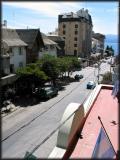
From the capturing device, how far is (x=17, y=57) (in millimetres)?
50031

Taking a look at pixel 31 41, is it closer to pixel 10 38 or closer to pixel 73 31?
pixel 10 38

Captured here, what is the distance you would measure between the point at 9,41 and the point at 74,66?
27009 mm

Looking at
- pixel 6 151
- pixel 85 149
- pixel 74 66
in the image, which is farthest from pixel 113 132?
pixel 74 66

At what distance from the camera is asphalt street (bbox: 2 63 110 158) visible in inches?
995

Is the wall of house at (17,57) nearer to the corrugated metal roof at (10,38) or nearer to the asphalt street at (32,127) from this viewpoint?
the corrugated metal roof at (10,38)

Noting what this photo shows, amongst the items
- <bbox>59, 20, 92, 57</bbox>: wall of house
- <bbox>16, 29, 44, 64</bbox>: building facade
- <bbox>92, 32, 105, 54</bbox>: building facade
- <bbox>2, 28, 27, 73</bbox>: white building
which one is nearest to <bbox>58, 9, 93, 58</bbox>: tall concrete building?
<bbox>59, 20, 92, 57</bbox>: wall of house

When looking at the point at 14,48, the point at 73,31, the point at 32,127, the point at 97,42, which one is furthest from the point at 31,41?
the point at 97,42

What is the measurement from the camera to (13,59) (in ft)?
160

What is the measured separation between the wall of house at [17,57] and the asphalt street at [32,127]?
7.89 meters

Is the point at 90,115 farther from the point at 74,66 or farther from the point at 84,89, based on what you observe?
the point at 74,66

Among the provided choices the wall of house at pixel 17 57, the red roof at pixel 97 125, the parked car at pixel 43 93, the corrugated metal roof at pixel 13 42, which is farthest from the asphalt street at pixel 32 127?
the corrugated metal roof at pixel 13 42

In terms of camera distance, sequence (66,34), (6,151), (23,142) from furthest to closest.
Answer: (66,34)
(23,142)
(6,151)

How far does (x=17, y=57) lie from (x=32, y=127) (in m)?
19.9

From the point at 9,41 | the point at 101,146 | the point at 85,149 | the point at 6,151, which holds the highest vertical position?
the point at 9,41
